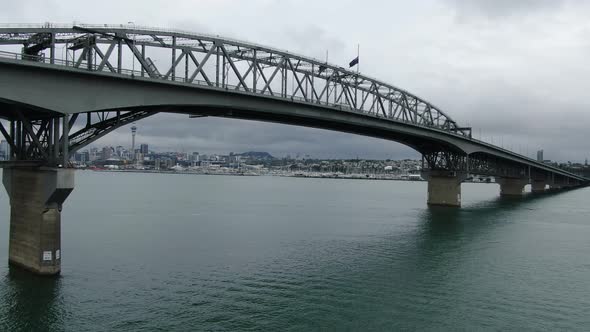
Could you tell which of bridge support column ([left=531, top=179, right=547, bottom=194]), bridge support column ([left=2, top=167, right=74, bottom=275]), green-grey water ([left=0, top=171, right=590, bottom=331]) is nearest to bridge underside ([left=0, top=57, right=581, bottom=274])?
bridge support column ([left=2, top=167, right=74, bottom=275])

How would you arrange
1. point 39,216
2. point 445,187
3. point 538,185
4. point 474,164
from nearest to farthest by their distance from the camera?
point 39,216 < point 445,187 < point 474,164 < point 538,185

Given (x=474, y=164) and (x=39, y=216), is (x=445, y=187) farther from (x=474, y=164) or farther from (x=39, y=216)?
(x=39, y=216)

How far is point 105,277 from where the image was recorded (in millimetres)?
31125

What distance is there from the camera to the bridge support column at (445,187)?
95.6 meters

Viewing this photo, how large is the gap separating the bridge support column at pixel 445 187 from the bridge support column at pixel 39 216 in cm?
7961

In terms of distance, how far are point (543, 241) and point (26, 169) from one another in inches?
2007

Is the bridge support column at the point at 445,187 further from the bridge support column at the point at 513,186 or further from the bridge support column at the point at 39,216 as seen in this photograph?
the bridge support column at the point at 39,216

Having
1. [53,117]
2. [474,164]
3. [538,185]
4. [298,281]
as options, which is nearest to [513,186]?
[538,185]

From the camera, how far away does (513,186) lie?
146125mm

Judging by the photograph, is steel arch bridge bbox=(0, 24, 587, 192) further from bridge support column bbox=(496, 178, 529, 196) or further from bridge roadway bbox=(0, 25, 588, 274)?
bridge support column bbox=(496, 178, 529, 196)

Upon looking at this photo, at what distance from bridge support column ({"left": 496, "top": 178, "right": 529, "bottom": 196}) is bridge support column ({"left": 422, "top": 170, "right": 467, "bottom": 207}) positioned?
191ft

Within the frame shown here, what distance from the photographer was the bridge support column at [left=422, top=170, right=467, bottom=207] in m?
95.6

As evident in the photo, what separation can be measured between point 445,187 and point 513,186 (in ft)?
200

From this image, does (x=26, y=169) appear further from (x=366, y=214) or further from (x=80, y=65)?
(x=366, y=214)
